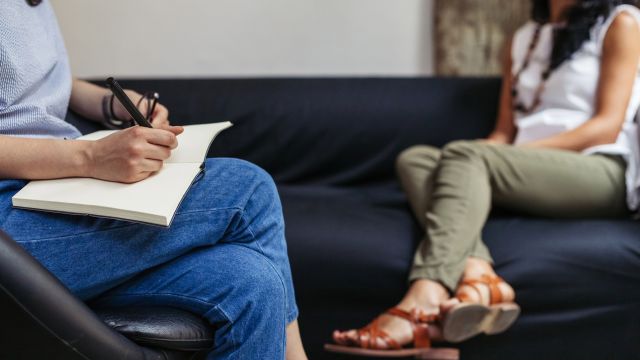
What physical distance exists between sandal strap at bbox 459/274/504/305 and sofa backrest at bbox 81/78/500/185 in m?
0.66

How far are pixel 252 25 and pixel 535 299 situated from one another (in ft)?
4.57

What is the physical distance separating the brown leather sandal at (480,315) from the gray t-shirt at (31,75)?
79 cm

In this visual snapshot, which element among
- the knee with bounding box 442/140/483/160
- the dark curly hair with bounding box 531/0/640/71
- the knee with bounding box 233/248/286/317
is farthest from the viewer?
the dark curly hair with bounding box 531/0/640/71

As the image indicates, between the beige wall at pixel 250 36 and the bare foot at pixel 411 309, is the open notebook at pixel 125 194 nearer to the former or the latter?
the bare foot at pixel 411 309

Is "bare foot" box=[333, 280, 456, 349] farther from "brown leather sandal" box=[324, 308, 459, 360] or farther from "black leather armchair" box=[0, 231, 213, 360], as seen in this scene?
"black leather armchair" box=[0, 231, 213, 360]

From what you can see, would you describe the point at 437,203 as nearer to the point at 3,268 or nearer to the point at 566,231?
the point at 566,231

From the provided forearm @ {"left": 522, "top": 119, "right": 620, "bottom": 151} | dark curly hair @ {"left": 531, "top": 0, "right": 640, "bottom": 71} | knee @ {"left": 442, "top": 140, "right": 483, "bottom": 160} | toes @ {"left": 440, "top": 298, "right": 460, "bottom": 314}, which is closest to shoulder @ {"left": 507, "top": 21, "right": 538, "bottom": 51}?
dark curly hair @ {"left": 531, "top": 0, "right": 640, "bottom": 71}

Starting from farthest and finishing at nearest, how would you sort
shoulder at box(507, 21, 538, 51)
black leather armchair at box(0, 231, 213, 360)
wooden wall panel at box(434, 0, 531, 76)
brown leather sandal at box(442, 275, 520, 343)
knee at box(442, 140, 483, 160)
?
wooden wall panel at box(434, 0, 531, 76), shoulder at box(507, 21, 538, 51), knee at box(442, 140, 483, 160), brown leather sandal at box(442, 275, 520, 343), black leather armchair at box(0, 231, 213, 360)

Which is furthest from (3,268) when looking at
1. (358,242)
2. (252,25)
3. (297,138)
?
(252,25)

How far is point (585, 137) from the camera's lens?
5.15 ft

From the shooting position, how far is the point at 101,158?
0.85 metres

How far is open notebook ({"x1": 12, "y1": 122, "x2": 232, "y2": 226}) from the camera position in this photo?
789 millimetres

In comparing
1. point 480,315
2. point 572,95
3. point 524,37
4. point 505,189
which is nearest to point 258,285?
point 480,315

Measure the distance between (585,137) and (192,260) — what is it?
43.6 inches
